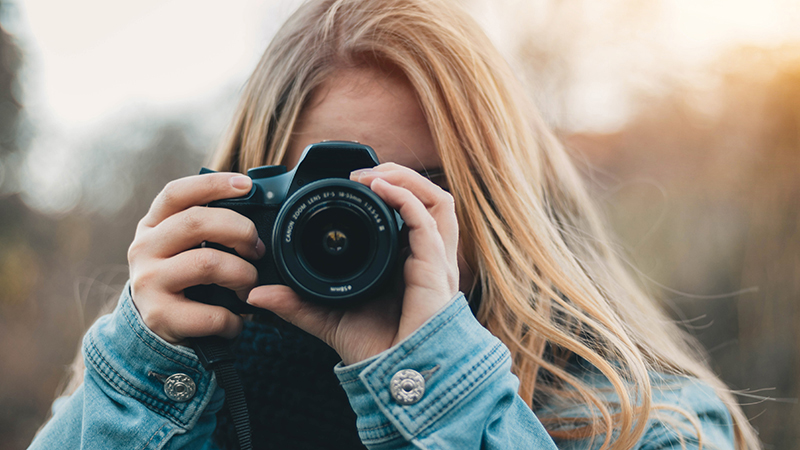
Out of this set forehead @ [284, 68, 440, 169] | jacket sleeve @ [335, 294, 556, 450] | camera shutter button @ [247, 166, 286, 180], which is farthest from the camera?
forehead @ [284, 68, 440, 169]

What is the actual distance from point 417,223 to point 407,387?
0.21 meters

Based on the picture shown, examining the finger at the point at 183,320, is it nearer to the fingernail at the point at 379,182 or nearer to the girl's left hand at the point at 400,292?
the girl's left hand at the point at 400,292

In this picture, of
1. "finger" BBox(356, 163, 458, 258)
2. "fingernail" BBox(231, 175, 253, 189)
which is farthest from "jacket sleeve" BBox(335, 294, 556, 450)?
"fingernail" BBox(231, 175, 253, 189)

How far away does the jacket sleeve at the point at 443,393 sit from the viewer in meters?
0.56

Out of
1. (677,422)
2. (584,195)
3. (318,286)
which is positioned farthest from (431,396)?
(584,195)

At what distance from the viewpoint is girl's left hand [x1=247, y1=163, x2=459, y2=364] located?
62 centimetres

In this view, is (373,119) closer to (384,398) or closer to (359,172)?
(359,172)

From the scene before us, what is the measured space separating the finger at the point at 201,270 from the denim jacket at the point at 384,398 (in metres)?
0.07

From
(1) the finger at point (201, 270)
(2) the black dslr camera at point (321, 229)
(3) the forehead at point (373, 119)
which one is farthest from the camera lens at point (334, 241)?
(3) the forehead at point (373, 119)

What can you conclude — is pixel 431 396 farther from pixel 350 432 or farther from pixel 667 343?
pixel 667 343

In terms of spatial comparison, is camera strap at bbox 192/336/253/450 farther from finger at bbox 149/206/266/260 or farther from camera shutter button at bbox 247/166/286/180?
camera shutter button at bbox 247/166/286/180

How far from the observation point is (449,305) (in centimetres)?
61

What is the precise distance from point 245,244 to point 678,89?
2.80 m

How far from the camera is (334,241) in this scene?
0.70m
